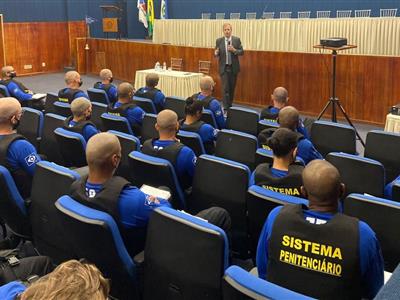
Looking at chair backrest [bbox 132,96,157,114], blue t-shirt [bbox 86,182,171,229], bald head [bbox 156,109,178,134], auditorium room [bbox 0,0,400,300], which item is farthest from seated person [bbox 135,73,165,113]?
blue t-shirt [bbox 86,182,171,229]

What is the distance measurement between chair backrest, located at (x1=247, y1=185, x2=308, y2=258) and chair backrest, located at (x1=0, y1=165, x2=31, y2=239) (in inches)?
59.7

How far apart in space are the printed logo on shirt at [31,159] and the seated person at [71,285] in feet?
8.11

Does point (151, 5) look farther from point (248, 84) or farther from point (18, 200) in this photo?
point (18, 200)

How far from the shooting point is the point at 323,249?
A: 2023 millimetres

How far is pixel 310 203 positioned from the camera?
7.30 ft

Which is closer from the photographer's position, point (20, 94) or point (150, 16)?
point (20, 94)

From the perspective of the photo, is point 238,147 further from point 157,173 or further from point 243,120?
point 243,120

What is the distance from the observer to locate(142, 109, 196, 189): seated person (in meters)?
3.56

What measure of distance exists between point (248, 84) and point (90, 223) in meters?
7.87

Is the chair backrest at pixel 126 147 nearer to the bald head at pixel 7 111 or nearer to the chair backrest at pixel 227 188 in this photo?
the bald head at pixel 7 111

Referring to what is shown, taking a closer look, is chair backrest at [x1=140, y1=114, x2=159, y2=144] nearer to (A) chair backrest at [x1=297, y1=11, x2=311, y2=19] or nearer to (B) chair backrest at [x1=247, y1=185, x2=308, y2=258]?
(B) chair backrest at [x1=247, y1=185, x2=308, y2=258]

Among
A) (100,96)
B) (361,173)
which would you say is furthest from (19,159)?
(100,96)

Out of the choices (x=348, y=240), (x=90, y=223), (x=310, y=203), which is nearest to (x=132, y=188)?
(x=90, y=223)

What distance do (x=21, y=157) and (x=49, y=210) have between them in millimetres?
807
